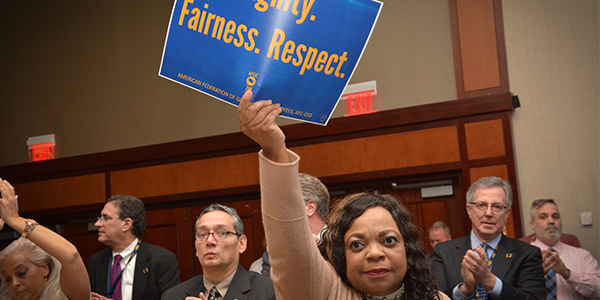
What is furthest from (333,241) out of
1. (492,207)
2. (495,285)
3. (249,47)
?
(492,207)

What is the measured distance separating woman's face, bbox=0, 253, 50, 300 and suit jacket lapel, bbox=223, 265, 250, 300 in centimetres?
105

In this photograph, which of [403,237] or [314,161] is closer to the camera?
[403,237]

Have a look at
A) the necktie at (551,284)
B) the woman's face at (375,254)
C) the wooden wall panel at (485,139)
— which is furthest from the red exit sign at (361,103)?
the woman's face at (375,254)

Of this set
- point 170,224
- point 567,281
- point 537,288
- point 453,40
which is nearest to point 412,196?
point 453,40

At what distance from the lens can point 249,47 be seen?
1508 mm

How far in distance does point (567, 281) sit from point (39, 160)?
5.97 meters

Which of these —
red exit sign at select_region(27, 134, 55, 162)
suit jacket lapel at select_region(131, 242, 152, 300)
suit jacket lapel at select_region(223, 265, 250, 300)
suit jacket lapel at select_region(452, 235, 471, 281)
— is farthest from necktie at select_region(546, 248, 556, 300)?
red exit sign at select_region(27, 134, 55, 162)

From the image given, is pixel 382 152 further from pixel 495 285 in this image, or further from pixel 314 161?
pixel 495 285

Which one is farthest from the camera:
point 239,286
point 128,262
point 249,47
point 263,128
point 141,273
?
point 128,262

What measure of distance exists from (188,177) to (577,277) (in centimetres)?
404

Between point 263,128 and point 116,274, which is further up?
point 263,128

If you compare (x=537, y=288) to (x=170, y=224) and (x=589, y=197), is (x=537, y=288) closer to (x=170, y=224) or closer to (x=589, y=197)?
(x=589, y=197)

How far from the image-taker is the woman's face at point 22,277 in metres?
3.00

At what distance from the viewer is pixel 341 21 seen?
1.59 m
